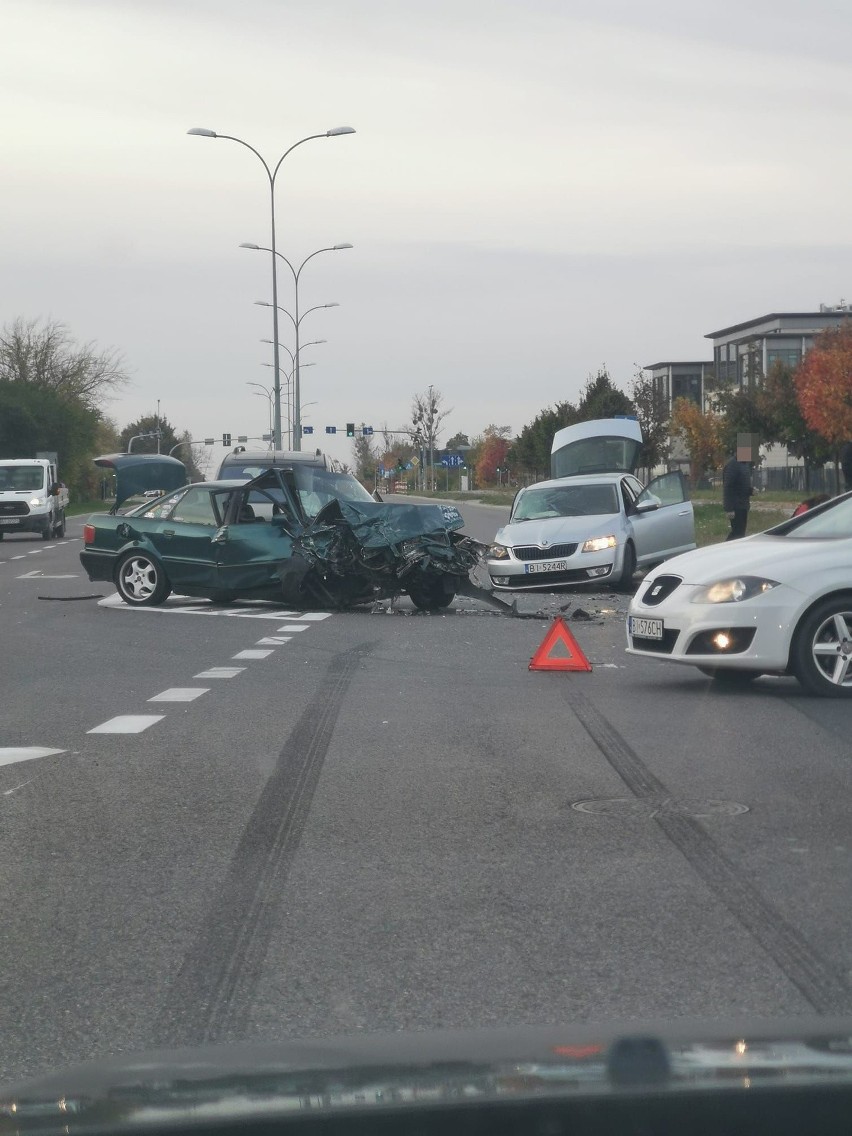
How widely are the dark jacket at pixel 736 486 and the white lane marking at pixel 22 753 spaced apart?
59.2ft

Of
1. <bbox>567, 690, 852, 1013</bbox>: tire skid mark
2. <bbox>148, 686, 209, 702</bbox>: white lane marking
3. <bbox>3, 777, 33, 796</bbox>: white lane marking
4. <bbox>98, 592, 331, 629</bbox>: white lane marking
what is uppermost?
<bbox>567, 690, 852, 1013</bbox>: tire skid mark

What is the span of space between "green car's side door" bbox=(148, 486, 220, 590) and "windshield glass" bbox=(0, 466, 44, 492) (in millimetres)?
22481

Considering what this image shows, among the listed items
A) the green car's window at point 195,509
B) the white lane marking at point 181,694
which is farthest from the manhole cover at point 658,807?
the green car's window at point 195,509

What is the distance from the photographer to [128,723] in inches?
391

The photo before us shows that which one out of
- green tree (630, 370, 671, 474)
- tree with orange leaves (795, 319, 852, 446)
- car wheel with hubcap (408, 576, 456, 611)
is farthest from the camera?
green tree (630, 370, 671, 474)

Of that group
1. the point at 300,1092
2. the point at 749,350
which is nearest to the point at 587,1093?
the point at 300,1092

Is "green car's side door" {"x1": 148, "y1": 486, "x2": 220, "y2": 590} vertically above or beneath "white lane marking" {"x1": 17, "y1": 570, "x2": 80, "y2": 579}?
above

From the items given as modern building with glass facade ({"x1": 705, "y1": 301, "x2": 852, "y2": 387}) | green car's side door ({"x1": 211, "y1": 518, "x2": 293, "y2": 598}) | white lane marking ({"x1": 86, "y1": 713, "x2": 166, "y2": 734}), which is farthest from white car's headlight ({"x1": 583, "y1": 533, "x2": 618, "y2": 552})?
modern building with glass facade ({"x1": 705, "y1": 301, "x2": 852, "y2": 387})

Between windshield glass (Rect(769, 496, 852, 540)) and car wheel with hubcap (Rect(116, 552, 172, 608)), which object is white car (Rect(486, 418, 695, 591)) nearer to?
car wheel with hubcap (Rect(116, 552, 172, 608))

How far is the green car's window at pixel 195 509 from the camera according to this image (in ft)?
66.4

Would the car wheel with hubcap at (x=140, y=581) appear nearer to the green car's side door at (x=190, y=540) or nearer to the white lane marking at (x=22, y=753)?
the green car's side door at (x=190, y=540)

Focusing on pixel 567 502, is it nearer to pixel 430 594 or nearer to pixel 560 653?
pixel 430 594

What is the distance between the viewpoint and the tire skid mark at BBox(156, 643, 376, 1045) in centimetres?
420

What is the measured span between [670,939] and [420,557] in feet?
45.7
